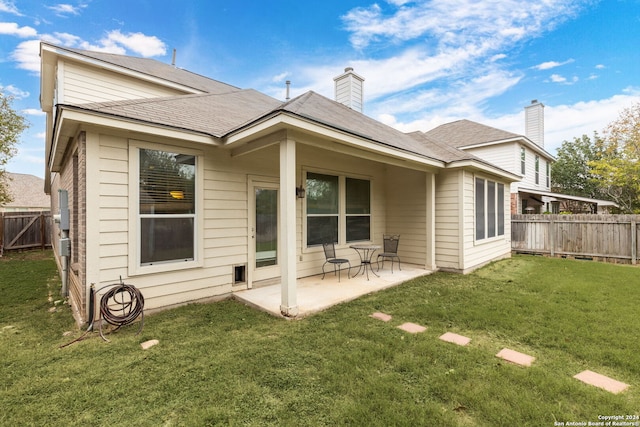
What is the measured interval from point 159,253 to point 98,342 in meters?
1.26

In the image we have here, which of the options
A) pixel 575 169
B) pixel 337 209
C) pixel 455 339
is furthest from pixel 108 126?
pixel 575 169

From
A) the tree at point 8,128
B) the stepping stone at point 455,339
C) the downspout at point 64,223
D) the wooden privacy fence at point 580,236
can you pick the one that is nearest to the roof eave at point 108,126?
the downspout at point 64,223

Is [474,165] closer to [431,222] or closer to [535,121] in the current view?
[431,222]

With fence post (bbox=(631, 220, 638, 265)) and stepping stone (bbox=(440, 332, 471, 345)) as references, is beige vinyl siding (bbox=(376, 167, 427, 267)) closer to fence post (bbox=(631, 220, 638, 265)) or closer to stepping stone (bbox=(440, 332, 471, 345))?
stepping stone (bbox=(440, 332, 471, 345))

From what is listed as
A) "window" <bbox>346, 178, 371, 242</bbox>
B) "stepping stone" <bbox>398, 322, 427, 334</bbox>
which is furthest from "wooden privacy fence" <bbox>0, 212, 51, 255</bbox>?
"stepping stone" <bbox>398, 322, 427, 334</bbox>

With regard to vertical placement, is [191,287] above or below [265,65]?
below

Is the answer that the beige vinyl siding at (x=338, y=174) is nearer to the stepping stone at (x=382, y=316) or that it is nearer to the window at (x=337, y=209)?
the window at (x=337, y=209)

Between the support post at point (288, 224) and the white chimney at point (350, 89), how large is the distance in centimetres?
575

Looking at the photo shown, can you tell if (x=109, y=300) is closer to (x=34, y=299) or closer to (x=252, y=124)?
(x=34, y=299)

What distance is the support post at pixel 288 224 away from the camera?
386 cm

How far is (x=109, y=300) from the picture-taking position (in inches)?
145

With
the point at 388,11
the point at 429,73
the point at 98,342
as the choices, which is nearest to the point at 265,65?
the point at 388,11

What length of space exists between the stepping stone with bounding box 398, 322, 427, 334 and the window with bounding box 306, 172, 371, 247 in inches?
113

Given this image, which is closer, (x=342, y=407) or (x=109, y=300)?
(x=342, y=407)
